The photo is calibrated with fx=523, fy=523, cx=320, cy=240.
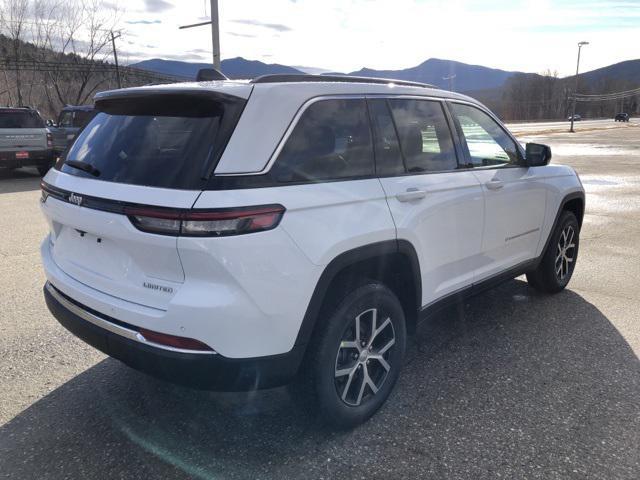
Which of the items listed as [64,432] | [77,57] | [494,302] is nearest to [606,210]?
[494,302]

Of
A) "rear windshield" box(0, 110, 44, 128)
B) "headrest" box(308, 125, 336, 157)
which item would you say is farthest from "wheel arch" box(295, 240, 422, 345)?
"rear windshield" box(0, 110, 44, 128)

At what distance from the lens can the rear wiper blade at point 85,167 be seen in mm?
2656

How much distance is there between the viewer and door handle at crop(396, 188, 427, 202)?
2.89 m

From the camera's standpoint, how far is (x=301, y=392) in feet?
8.77

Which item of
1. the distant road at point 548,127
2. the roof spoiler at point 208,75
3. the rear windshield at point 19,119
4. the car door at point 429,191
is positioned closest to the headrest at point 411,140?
the car door at point 429,191

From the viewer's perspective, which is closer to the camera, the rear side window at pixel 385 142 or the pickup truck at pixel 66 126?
the rear side window at pixel 385 142

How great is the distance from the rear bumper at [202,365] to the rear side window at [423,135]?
1.40 metres

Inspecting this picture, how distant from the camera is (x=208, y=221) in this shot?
7.10 ft

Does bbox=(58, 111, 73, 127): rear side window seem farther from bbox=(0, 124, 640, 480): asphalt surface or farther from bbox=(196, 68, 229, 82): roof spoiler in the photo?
bbox=(196, 68, 229, 82): roof spoiler

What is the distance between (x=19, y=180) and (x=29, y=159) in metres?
0.79

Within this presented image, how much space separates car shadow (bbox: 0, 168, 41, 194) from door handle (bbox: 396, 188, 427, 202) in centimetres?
1147

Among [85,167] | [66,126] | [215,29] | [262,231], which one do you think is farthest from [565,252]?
[66,126]

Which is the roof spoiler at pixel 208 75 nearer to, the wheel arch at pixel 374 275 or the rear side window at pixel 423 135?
the rear side window at pixel 423 135

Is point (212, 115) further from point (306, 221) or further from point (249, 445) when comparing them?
point (249, 445)
